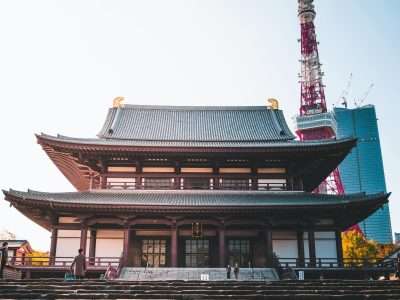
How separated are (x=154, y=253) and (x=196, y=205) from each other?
16.4 ft

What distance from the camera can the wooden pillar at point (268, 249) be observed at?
84.6ft

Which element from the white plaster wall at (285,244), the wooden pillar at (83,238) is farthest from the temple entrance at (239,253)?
the wooden pillar at (83,238)

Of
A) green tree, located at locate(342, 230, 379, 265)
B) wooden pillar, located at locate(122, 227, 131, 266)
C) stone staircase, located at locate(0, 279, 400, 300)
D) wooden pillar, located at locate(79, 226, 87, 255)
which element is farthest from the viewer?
green tree, located at locate(342, 230, 379, 265)

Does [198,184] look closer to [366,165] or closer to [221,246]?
[221,246]

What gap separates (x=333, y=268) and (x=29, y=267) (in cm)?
1760

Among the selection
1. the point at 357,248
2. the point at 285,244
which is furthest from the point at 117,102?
the point at 357,248

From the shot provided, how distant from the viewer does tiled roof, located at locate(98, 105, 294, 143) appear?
34.7 m

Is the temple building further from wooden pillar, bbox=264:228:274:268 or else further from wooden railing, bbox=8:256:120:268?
wooden railing, bbox=8:256:120:268

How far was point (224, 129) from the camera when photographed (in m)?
36.6

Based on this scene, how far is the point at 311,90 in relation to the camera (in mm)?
77125

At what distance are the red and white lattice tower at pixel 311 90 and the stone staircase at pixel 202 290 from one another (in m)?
56.5

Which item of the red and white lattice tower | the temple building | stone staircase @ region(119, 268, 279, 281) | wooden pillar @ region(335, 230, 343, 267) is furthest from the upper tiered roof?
the red and white lattice tower

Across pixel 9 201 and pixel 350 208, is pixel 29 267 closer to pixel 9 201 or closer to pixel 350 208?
pixel 9 201

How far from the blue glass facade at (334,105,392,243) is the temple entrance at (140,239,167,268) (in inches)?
4978
